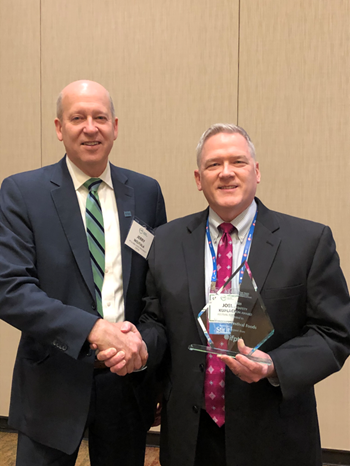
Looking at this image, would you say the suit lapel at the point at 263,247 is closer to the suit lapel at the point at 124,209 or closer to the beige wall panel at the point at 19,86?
the suit lapel at the point at 124,209

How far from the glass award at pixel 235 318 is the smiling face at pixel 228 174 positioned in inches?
11.4

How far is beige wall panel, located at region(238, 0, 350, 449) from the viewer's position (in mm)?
2928

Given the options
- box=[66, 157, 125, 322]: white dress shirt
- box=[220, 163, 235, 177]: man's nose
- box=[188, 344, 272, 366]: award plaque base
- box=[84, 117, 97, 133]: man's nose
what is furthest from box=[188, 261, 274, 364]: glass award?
box=[84, 117, 97, 133]: man's nose

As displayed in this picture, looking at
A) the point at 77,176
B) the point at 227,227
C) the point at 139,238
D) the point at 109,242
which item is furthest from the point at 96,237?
the point at 227,227

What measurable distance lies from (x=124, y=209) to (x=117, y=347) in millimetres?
593

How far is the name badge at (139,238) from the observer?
1.83 metres

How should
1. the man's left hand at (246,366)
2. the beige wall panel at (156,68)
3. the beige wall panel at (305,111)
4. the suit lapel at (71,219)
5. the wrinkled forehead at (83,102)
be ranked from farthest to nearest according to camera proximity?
the beige wall panel at (156,68), the beige wall panel at (305,111), the wrinkled forehead at (83,102), the suit lapel at (71,219), the man's left hand at (246,366)

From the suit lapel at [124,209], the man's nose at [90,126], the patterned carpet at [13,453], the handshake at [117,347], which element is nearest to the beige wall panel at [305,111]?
the patterned carpet at [13,453]

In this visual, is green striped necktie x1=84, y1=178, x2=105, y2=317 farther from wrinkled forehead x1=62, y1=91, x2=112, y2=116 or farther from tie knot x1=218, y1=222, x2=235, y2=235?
tie knot x1=218, y1=222, x2=235, y2=235

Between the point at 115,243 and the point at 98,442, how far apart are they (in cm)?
82

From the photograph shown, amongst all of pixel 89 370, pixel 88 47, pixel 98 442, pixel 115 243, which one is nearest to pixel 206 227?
pixel 115 243

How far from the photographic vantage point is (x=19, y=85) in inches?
130

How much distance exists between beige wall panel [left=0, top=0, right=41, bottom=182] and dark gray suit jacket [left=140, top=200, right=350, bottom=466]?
7.10ft

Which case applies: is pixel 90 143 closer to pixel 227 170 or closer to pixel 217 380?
pixel 227 170
